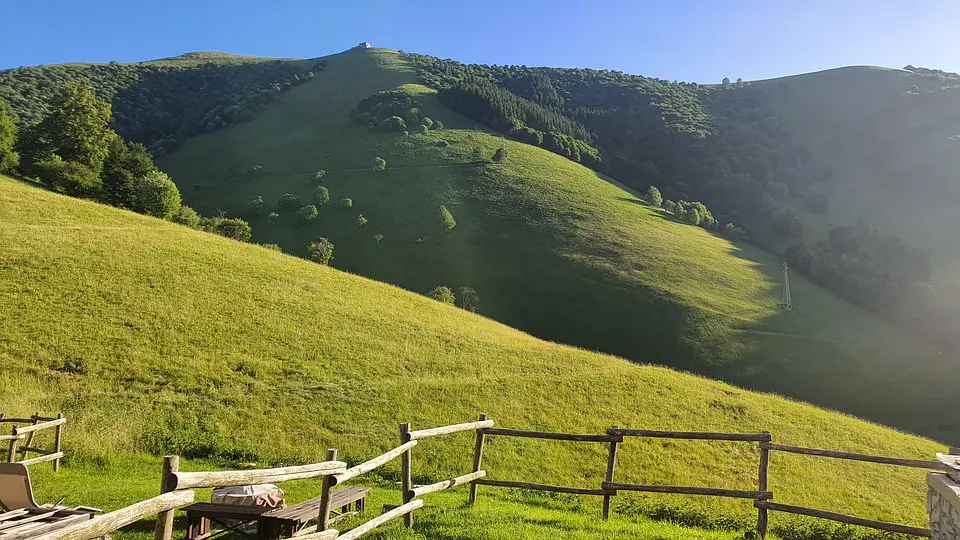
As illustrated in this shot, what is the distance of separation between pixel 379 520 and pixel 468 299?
217 feet

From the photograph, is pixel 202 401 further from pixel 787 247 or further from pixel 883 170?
pixel 883 170

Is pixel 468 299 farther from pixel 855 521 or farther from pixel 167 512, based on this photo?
pixel 167 512

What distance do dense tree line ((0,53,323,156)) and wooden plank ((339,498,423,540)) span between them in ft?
465

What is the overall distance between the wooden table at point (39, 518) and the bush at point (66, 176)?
69.5 m

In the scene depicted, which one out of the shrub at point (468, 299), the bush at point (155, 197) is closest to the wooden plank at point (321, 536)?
the shrub at point (468, 299)

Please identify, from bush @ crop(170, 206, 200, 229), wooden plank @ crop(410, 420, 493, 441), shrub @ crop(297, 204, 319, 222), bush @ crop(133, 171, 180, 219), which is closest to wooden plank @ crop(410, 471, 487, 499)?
wooden plank @ crop(410, 420, 493, 441)

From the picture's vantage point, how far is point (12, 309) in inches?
1192

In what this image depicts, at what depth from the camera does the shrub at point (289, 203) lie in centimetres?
10025

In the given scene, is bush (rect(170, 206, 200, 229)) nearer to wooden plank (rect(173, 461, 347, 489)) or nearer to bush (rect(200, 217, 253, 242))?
bush (rect(200, 217, 253, 242))

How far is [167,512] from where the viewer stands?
5.92 meters

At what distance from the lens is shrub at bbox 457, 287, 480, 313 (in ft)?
249

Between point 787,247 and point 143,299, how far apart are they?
110702 millimetres

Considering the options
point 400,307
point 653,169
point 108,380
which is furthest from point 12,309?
point 653,169

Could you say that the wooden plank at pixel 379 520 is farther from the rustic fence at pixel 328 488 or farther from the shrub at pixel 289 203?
the shrub at pixel 289 203
